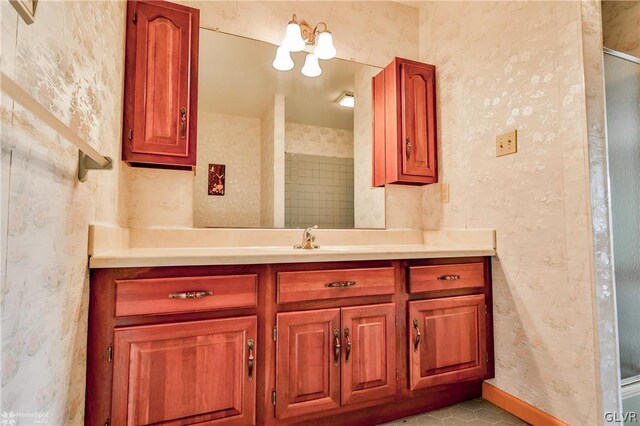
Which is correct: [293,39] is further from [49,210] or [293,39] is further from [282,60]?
[49,210]

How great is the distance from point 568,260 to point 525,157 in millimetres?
A: 504

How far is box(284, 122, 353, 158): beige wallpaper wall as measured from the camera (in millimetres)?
1957

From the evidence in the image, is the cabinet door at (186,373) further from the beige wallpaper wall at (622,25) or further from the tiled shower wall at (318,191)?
the beige wallpaper wall at (622,25)

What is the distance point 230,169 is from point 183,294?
0.85 metres

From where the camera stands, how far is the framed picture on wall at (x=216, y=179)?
1.80m

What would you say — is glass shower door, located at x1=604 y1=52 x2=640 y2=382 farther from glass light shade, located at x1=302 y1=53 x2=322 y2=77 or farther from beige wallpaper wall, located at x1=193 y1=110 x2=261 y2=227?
beige wallpaper wall, located at x1=193 y1=110 x2=261 y2=227

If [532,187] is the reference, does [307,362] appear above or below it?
below

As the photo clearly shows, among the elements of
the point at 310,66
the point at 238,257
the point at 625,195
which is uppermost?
the point at 310,66

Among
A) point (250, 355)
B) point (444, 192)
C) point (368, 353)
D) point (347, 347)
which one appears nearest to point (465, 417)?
point (368, 353)

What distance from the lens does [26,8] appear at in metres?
0.62

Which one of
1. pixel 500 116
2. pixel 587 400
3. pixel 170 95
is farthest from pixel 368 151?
pixel 587 400

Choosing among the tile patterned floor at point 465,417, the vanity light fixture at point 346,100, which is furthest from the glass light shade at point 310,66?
the tile patterned floor at point 465,417

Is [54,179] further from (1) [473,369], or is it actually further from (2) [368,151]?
(1) [473,369]

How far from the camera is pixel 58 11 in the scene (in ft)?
2.59
